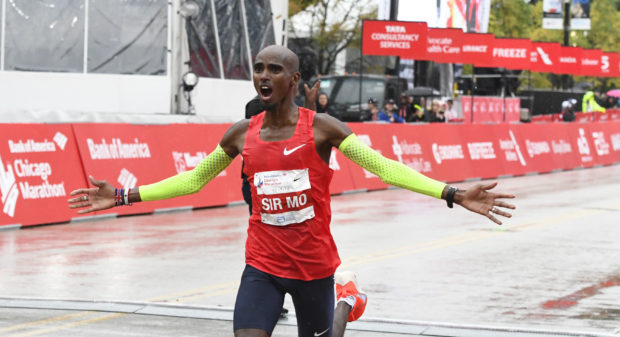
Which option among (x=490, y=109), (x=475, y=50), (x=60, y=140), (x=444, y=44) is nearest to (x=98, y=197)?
(x=60, y=140)

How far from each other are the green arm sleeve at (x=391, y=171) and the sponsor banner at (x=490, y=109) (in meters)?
37.3

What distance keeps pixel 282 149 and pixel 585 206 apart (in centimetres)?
1537

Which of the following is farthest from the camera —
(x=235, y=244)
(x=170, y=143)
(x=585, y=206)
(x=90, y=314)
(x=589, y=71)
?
(x=589, y=71)

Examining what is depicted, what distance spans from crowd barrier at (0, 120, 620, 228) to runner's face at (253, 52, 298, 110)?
15.6 ft

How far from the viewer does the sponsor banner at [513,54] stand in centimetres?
3850

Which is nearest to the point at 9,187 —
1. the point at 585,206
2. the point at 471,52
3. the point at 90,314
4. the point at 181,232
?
the point at 181,232

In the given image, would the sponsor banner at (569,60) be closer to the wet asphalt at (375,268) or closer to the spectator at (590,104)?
the spectator at (590,104)

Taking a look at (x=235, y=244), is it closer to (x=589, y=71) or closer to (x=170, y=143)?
(x=170, y=143)

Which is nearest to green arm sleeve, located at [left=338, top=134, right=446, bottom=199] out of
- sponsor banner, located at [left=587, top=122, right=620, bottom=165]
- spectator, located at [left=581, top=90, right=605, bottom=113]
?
sponsor banner, located at [left=587, top=122, right=620, bottom=165]

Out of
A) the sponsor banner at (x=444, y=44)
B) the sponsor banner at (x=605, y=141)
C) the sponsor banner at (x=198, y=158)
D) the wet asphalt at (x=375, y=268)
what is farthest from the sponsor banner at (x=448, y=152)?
the sponsor banner at (x=605, y=141)

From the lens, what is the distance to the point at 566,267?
12469 millimetres

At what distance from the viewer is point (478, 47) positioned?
112ft

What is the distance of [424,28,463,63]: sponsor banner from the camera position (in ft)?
103

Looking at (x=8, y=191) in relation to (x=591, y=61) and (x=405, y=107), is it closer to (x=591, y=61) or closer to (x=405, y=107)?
(x=405, y=107)
